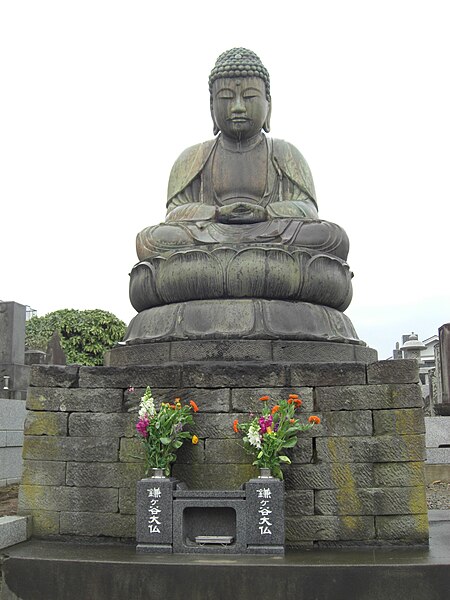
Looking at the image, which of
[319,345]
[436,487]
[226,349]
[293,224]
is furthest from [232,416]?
[436,487]

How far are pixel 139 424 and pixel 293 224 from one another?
2.84m

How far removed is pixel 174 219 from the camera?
7348 mm

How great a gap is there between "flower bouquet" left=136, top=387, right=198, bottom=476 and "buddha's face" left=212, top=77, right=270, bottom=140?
373cm

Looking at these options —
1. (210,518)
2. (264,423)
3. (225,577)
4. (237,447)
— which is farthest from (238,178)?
(225,577)

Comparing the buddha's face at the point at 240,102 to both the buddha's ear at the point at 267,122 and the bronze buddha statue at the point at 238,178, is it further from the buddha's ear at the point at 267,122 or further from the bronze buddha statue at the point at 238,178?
the buddha's ear at the point at 267,122

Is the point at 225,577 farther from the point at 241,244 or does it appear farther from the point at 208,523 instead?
the point at 241,244

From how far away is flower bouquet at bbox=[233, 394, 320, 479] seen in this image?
4.93 metres

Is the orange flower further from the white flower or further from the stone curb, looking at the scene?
the stone curb

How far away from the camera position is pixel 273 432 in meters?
4.96

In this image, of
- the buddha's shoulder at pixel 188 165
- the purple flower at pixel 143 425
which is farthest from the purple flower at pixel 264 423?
the buddha's shoulder at pixel 188 165

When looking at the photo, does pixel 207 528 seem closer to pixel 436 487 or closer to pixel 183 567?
pixel 183 567

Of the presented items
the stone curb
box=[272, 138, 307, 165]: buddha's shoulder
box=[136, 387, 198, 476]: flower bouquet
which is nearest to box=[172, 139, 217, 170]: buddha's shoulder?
box=[272, 138, 307, 165]: buddha's shoulder

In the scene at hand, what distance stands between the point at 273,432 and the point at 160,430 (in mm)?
868

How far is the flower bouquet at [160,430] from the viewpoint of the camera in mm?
5059
